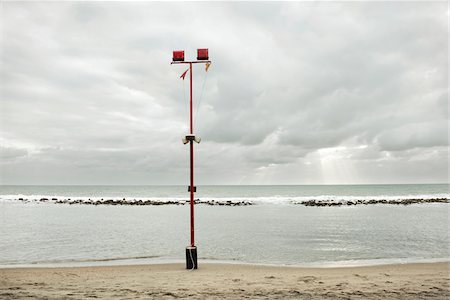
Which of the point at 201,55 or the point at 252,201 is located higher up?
the point at 201,55

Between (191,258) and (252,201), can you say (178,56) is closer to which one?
(191,258)

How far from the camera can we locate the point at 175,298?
895 centimetres

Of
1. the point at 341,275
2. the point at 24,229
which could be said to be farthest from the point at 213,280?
the point at 24,229

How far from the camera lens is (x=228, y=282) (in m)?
11.0

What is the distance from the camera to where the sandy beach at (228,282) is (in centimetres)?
938

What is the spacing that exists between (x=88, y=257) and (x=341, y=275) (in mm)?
11749

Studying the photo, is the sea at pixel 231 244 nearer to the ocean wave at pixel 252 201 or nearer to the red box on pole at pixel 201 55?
the red box on pole at pixel 201 55

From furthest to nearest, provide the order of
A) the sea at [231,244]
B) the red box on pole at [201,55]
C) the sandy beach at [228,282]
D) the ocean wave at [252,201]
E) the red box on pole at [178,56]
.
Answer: the ocean wave at [252,201]
the sea at [231,244]
the red box on pole at [178,56]
the red box on pole at [201,55]
the sandy beach at [228,282]

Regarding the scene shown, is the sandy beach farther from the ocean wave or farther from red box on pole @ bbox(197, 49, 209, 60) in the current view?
the ocean wave

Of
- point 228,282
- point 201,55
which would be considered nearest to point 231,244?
point 228,282

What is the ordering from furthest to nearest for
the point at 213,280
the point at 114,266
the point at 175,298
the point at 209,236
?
the point at 209,236
the point at 114,266
the point at 213,280
the point at 175,298

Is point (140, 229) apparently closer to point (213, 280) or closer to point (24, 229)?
point (24, 229)

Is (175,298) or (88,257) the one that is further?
(88,257)

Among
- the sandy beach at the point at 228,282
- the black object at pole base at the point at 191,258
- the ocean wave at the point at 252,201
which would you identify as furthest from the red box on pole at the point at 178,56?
the ocean wave at the point at 252,201
